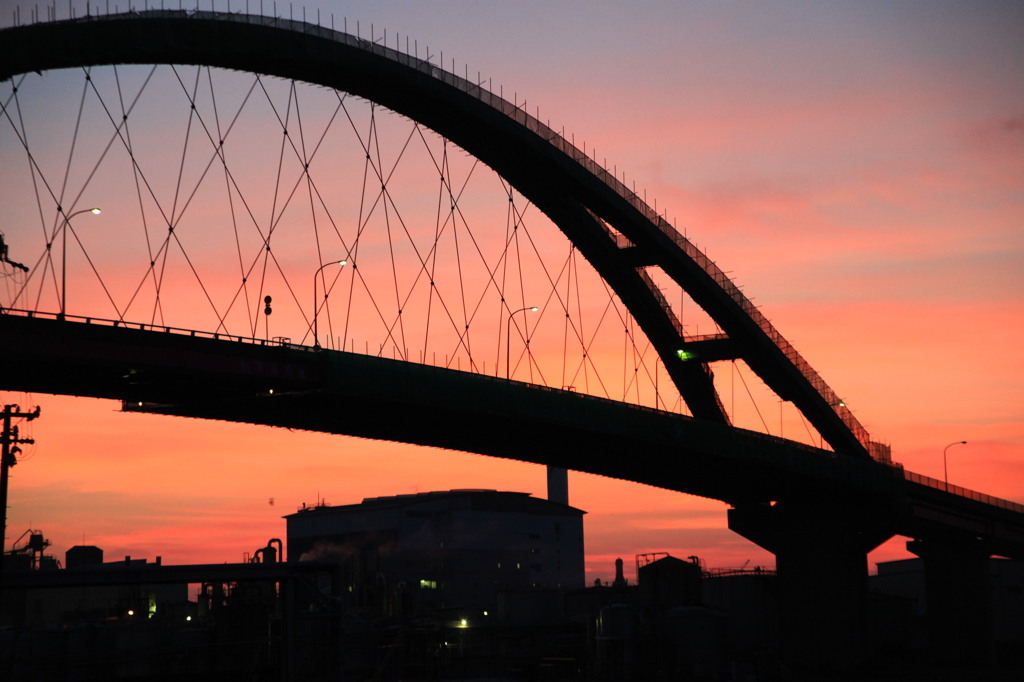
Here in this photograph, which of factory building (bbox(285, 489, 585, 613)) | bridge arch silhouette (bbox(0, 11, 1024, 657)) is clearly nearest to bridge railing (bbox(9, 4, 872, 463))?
bridge arch silhouette (bbox(0, 11, 1024, 657))

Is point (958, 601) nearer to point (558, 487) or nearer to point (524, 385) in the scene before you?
point (524, 385)

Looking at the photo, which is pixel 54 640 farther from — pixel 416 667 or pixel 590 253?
pixel 590 253

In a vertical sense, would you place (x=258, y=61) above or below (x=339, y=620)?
above

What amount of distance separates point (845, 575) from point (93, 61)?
67620 mm

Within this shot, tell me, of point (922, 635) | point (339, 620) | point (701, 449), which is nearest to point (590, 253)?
point (701, 449)

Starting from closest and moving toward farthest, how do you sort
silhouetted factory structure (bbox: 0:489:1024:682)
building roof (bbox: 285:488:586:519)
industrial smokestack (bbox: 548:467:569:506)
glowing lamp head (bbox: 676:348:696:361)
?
silhouetted factory structure (bbox: 0:489:1024:682) → glowing lamp head (bbox: 676:348:696:361) → building roof (bbox: 285:488:586:519) → industrial smokestack (bbox: 548:467:569:506)

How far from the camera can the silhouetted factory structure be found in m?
46.5

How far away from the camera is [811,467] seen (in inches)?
3620

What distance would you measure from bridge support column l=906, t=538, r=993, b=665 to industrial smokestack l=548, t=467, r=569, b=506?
231 ft

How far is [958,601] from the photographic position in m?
101

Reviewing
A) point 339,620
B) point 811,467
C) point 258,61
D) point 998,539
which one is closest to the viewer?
point 339,620

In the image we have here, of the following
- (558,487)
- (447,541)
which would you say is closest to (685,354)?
(447,541)

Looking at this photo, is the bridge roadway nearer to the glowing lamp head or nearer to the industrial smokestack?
the glowing lamp head

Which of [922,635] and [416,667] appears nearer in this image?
[416,667]
